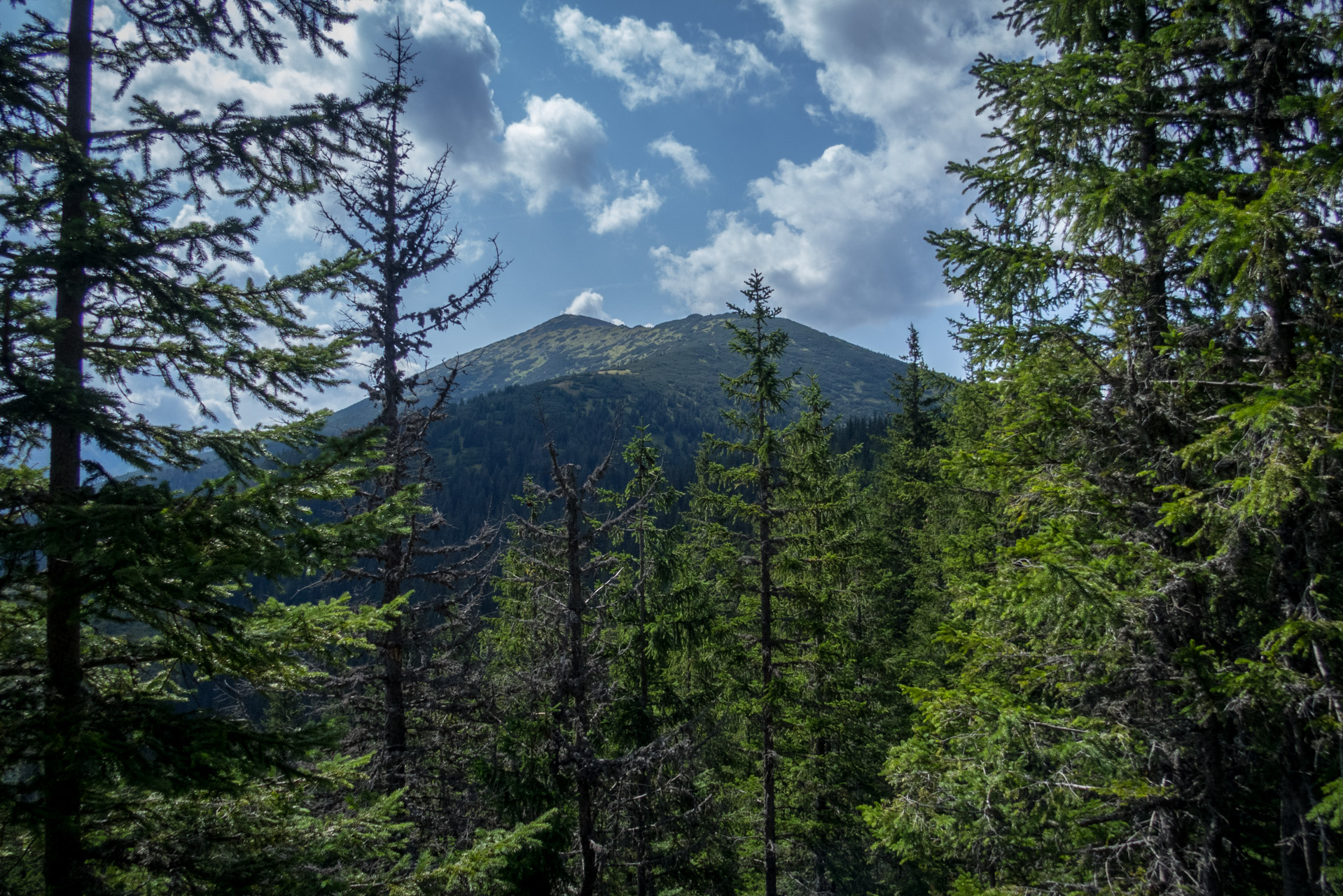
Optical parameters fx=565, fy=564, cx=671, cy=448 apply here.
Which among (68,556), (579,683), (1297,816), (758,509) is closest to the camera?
(68,556)

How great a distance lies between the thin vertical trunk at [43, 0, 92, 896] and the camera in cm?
373

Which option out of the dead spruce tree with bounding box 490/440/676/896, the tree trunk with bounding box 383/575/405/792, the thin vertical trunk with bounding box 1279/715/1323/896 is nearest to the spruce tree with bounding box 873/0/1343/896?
the thin vertical trunk with bounding box 1279/715/1323/896

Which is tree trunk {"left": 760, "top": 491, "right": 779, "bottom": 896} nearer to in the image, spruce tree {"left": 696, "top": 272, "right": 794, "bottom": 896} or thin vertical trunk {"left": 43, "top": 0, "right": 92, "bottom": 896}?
spruce tree {"left": 696, "top": 272, "right": 794, "bottom": 896}

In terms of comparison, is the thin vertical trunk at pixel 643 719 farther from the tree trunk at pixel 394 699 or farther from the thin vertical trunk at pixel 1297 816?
the thin vertical trunk at pixel 1297 816

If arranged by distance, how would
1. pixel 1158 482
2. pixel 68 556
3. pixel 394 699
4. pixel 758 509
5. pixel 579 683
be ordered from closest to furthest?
pixel 68 556, pixel 1158 482, pixel 579 683, pixel 394 699, pixel 758 509

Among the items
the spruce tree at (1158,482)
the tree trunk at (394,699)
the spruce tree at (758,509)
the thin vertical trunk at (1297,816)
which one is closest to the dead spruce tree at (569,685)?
the tree trunk at (394,699)

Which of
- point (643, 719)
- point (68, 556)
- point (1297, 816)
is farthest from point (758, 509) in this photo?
point (68, 556)

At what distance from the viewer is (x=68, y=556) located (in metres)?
3.88

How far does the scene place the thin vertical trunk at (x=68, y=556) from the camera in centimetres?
373

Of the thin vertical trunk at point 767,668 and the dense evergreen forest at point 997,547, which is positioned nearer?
the dense evergreen forest at point 997,547

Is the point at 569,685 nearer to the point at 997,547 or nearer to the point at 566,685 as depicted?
the point at 566,685

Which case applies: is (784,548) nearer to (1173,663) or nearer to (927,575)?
(1173,663)

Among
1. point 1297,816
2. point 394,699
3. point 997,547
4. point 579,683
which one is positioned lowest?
point 394,699

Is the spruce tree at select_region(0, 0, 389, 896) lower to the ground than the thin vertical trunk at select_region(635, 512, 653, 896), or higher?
higher
